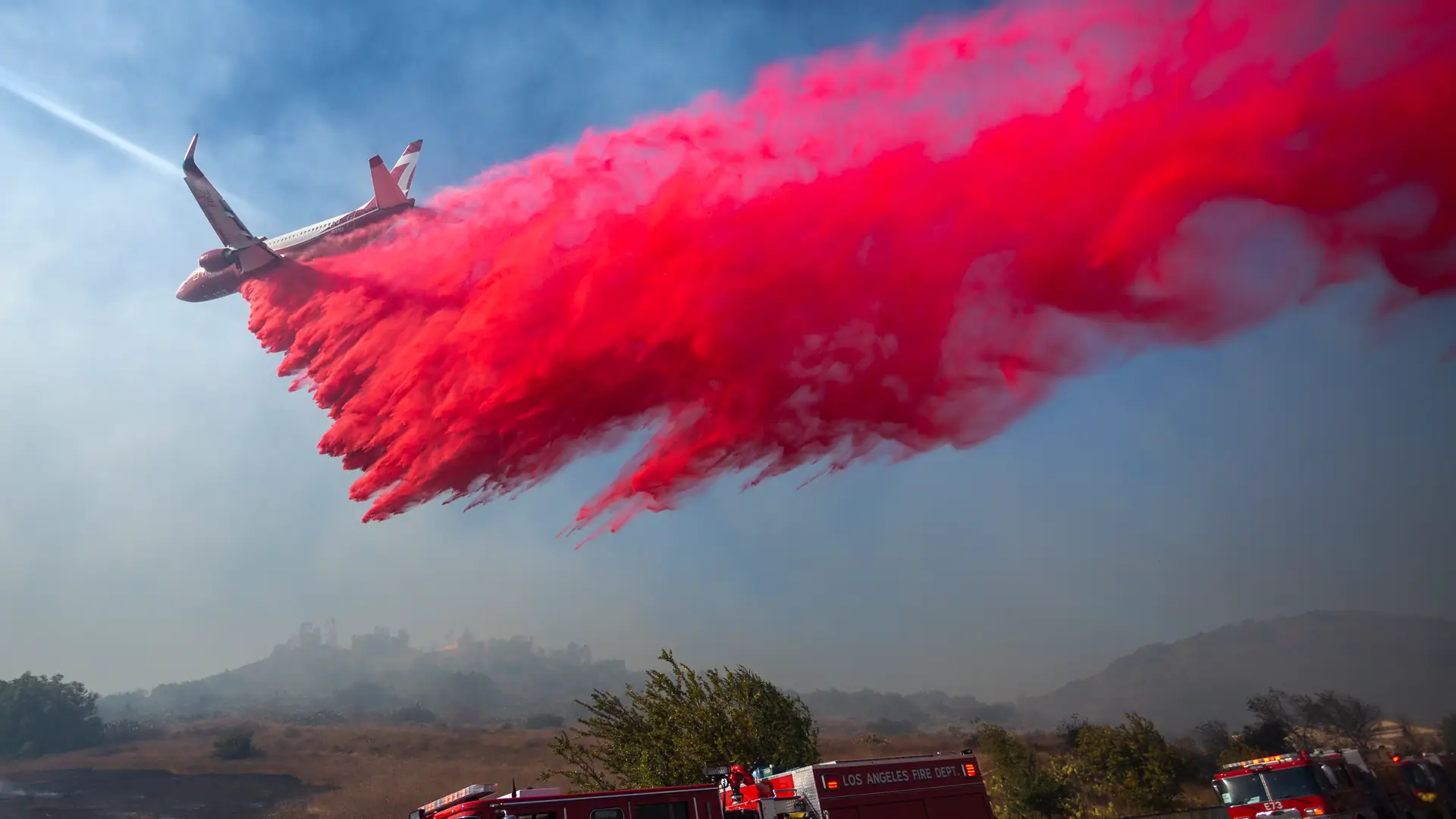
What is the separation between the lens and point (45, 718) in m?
80.5

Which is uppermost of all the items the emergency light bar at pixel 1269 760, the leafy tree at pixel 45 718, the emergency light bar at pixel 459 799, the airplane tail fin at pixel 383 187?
the airplane tail fin at pixel 383 187

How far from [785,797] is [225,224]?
107 feet

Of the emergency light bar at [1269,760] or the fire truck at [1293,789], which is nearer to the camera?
the fire truck at [1293,789]

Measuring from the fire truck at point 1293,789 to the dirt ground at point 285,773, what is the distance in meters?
51.4

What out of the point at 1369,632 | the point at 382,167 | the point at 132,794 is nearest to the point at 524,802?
the point at 382,167

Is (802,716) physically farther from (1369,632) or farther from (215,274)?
(1369,632)

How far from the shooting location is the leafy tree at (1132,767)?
39.8 meters

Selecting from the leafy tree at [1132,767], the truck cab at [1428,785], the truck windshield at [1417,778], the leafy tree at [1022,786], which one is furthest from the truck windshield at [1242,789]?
the leafy tree at [1022,786]

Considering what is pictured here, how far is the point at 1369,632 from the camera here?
188m

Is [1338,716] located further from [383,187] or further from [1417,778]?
[383,187]

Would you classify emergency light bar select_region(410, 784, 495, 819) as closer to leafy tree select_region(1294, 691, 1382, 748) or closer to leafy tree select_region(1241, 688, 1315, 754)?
leafy tree select_region(1241, 688, 1315, 754)

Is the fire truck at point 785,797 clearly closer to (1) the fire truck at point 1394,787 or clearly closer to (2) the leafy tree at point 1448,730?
(1) the fire truck at point 1394,787

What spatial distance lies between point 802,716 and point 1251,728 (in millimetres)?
48634

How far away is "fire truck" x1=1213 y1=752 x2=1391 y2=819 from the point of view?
55.9ft
